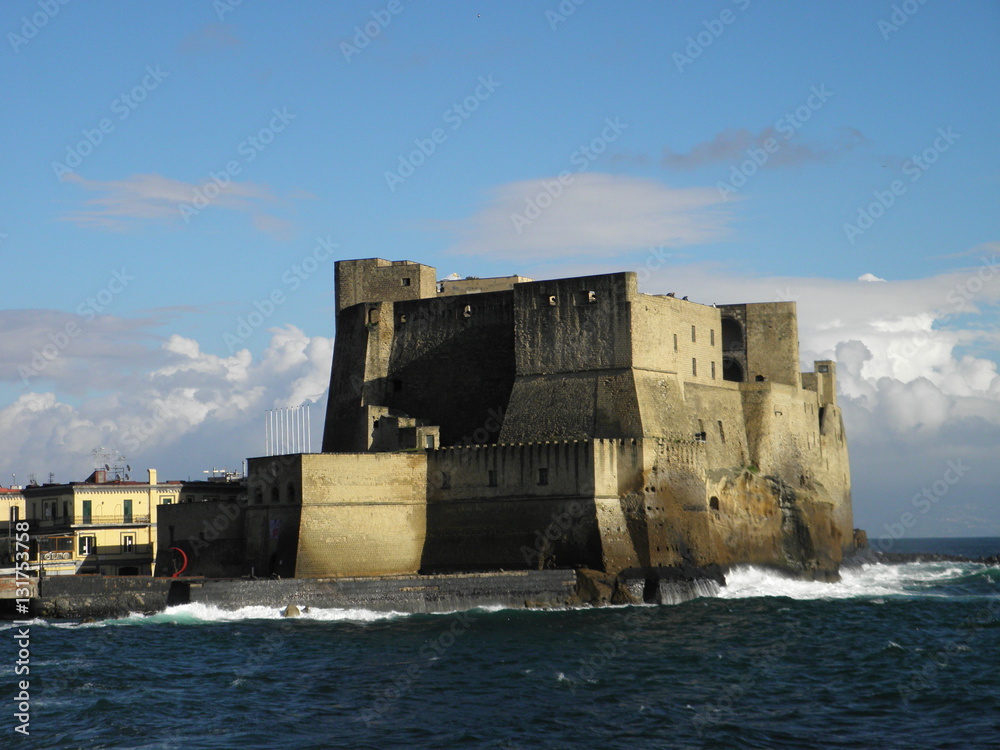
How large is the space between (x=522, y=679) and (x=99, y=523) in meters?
29.0

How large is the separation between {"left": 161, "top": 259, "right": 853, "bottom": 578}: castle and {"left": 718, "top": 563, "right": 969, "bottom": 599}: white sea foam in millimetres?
814

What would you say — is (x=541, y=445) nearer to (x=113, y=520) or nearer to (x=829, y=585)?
(x=829, y=585)

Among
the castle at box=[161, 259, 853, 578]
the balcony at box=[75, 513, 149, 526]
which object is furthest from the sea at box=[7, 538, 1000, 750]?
the balcony at box=[75, 513, 149, 526]

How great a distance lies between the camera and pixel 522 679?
3209 cm

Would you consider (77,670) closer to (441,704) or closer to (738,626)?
(441,704)

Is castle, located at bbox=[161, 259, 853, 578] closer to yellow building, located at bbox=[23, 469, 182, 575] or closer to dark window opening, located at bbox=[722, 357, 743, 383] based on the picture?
dark window opening, located at bbox=[722, 357, 743, 383]

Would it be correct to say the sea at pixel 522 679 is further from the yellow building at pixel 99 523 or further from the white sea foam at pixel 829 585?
the yellow building at pixel 99 523

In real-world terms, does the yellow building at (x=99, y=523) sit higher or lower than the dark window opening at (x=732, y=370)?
lower

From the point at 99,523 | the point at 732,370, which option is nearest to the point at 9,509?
the point at 99,523

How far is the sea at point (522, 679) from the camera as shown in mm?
26375

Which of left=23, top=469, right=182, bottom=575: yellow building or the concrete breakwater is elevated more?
left=23, top=469, right=182, bottom=575: yellow building

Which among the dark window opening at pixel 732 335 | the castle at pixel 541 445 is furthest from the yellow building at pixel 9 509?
the dark window opening at pixel 732 335

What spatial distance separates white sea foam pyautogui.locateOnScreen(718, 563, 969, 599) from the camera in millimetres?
49875

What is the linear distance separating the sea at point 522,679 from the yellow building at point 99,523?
10.8 metres
